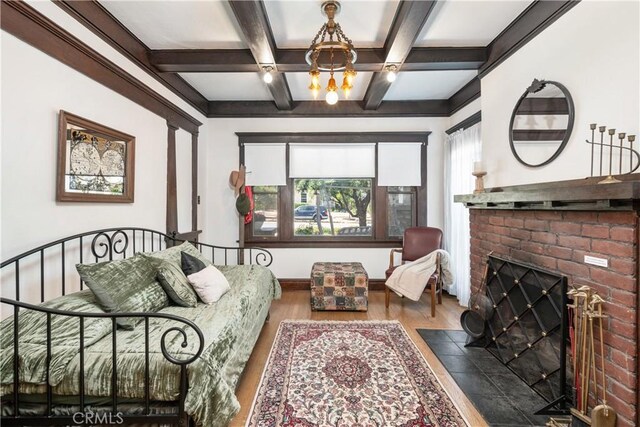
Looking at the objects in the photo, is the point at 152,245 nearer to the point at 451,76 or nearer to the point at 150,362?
the point at 150,362

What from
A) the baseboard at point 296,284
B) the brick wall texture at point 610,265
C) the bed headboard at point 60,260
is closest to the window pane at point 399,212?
the baseboard at point 296,284

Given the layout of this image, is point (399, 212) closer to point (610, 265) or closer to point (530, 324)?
point (530, 324)

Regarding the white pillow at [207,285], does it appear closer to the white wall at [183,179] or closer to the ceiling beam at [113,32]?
the white wall at [183,179]

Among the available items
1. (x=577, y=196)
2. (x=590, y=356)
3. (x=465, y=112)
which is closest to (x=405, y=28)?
(x=577, y=196)

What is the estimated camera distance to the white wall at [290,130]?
4414 millimetres

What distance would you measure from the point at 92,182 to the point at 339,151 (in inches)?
122

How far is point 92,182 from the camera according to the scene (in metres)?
2.17

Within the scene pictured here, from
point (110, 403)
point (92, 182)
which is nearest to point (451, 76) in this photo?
point (92, 182)

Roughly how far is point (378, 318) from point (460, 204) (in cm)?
188

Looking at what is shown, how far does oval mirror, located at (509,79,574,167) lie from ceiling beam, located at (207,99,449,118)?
2084mm

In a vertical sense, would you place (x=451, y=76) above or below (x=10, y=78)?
above

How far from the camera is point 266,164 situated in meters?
4.41

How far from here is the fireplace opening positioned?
5.90ft

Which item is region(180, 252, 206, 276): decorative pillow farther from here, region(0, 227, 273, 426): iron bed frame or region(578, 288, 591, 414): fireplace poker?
region(578, 288, 591, 414): fireplace poker
